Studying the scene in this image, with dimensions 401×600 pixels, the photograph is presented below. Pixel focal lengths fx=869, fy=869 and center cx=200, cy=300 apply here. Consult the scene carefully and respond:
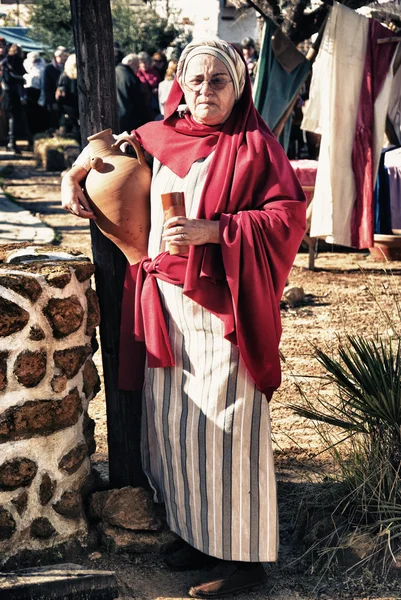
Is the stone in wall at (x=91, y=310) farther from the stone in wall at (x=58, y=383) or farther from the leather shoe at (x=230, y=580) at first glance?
the leather shoe at (x=230, y=580)

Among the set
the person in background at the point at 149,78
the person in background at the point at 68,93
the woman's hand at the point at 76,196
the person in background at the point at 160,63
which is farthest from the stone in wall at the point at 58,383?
the person in background at the point at 160,63

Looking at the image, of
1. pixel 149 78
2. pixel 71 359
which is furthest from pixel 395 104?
pixel 149 78

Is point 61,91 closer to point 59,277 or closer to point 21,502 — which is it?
point 59,277

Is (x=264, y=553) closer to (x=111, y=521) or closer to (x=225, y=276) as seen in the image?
(x=111, y=521)

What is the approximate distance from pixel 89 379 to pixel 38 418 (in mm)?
334

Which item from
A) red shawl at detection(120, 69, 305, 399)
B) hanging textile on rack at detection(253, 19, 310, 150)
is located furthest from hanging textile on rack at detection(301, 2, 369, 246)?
red shawl at detection(120, 69, 305, 399)

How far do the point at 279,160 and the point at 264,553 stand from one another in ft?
4.30

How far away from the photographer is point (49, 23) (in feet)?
71.2

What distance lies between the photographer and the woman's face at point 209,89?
2809 mm

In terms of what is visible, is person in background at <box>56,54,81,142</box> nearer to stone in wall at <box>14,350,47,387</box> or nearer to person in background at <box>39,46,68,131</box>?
person in background at <box>39,46,68,131</box>

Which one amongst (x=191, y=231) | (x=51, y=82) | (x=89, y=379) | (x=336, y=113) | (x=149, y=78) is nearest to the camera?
(x=191, y=231)

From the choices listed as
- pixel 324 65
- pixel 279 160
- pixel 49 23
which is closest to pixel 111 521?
pixel 279 160

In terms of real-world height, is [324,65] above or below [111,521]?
above

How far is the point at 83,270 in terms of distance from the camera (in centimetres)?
314
